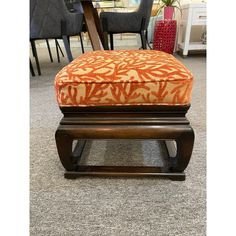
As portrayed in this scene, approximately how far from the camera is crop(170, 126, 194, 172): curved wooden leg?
79 centimetres

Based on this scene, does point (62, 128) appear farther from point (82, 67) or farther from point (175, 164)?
point (175, 164)

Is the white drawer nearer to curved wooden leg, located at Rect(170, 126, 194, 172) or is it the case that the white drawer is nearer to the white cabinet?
the white cabinet

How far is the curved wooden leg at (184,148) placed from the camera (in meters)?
0.79

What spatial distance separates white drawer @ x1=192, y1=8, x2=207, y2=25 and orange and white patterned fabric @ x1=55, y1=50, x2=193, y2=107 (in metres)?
2.70

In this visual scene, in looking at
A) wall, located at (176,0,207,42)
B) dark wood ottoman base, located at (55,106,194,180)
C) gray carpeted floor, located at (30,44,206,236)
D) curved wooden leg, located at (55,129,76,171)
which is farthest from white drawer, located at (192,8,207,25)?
curved wooden leg, located at (55,129,76,171)

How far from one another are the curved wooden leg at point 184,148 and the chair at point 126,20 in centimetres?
210

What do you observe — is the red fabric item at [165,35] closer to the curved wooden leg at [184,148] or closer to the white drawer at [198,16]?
the white drawer at [198,16]

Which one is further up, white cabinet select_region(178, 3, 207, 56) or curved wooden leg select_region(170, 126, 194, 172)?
white cabinet select_region(178, 3, 207, 56)

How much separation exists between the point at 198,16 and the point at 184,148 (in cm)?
283

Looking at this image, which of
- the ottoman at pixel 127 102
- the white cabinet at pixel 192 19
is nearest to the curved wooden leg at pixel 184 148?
the ottoman at pixel 127 102

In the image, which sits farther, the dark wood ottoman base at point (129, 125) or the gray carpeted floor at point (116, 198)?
the dark wood ottoman base at point (129, 125)

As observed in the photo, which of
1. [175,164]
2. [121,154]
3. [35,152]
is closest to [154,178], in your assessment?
[175,164]

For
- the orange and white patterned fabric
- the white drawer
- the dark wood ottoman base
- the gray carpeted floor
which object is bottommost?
the gray carpeted floor

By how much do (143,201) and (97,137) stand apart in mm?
253
